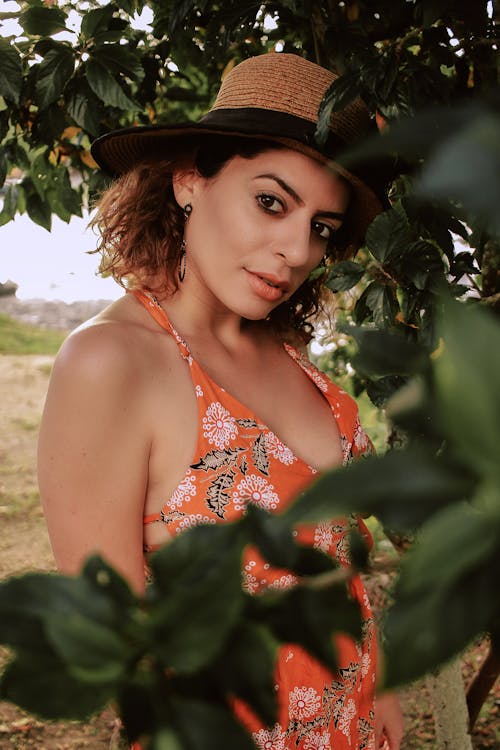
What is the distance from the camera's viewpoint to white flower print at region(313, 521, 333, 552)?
1736 mm

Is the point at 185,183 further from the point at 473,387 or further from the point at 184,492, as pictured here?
the point at 473,387

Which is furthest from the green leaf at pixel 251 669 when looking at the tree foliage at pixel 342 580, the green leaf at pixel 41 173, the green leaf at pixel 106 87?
the green leaf at pixel 41 173

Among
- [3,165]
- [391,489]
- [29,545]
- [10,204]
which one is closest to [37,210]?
[10,204]

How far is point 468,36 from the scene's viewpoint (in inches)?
59.6

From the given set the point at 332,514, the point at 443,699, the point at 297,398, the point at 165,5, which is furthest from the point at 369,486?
the point at 443,699

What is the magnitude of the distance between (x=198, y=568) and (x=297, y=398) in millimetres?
1703

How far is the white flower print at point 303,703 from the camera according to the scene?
1.68 meters

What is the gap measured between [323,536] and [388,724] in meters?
0.76

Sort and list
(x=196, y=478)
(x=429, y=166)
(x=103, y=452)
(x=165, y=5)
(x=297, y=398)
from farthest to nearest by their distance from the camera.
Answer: (x=297, y=398) → (x=165, y=5) → (x=196, y=478) → (x=103, y=452) → (x=429, y=166)

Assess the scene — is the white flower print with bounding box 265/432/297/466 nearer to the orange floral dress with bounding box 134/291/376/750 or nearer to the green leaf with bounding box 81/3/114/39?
the orange floral dress with bounding box 134/291/376/750

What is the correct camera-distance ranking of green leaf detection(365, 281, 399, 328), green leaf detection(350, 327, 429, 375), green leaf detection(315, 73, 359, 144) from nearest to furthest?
1. green leaf detection(350, 327, 429, 375)
2. green leaf detection(315, 73, 359, 144)
3. green leaf detection(365, 281, 399, 328)

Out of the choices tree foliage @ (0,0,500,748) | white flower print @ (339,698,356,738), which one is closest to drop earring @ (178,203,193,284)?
white flower print @ (339,698,356,738)

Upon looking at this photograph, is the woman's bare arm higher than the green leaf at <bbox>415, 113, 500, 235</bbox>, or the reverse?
the green leaf at <bbox>415, 113, 500, 235</bbox>

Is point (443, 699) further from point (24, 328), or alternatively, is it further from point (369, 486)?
point (24, 328)
